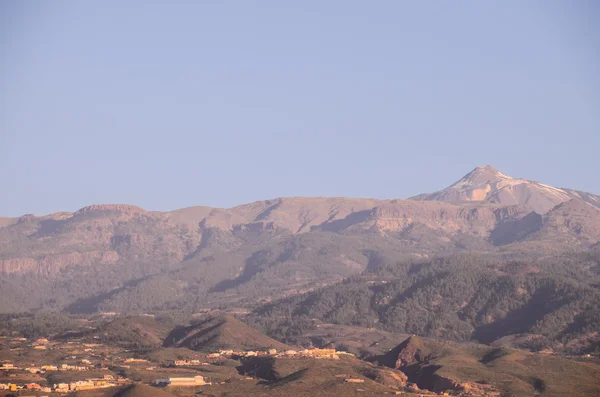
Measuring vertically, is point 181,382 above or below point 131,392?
below

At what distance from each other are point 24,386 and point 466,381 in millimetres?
68377

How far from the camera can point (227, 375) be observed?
197 meters

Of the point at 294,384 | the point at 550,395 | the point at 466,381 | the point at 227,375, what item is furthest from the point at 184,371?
the point at 550,395

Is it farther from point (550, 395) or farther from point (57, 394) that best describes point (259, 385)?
point (550, 395)

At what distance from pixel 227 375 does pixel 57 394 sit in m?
36.5

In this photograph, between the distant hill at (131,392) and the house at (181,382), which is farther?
the house at (181,382)

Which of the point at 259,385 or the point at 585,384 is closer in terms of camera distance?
the point at 259,385

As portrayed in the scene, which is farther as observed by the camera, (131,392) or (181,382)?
(181,382)

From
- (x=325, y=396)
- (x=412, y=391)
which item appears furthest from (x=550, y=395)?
(x=325, y=396)

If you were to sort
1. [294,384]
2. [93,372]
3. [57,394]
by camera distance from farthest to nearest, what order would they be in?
[93,372]
[294,384]
[57,394]

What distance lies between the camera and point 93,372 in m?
194

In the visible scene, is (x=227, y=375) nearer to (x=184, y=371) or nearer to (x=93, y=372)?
(x=184, y=371)

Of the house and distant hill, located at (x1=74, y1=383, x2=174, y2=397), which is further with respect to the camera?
the house

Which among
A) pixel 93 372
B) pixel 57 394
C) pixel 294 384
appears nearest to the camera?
pixel 57 394
